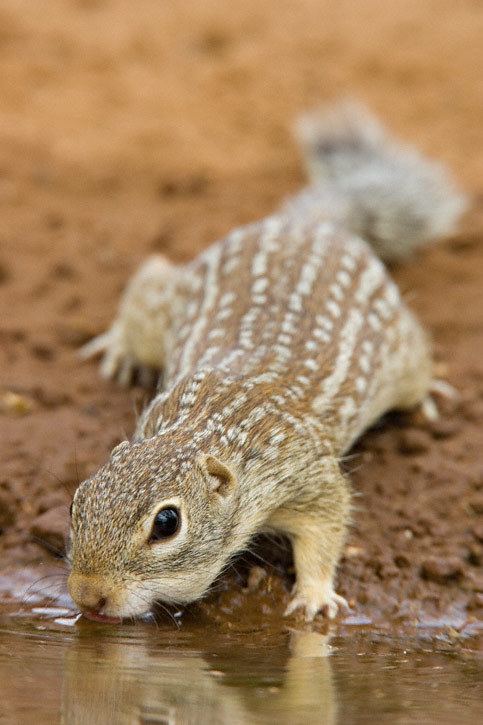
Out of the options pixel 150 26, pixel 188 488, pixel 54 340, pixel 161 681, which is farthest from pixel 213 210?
pixel 161 681

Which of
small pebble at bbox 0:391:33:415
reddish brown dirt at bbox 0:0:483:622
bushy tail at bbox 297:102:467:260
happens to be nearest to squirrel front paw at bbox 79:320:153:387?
reddish brown dirt at bbox 0:0:483:622

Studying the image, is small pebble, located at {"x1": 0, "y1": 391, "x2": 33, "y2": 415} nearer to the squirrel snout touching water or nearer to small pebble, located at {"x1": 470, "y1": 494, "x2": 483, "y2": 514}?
the squirrel snout touching water

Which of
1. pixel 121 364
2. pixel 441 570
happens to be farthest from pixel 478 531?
pixel 121 364

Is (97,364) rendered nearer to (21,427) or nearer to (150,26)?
(21,427)

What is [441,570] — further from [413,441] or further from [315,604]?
[413,441]

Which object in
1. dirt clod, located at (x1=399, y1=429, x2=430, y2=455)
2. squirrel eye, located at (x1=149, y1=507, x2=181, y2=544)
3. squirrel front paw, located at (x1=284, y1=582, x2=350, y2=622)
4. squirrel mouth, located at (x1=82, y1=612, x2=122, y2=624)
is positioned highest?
dirt clod, located at (x1=399, y1=429, x2=430, y2=455)

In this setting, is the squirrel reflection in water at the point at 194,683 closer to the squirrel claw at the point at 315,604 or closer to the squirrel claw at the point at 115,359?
the squirrel claw at the point at 315,604
